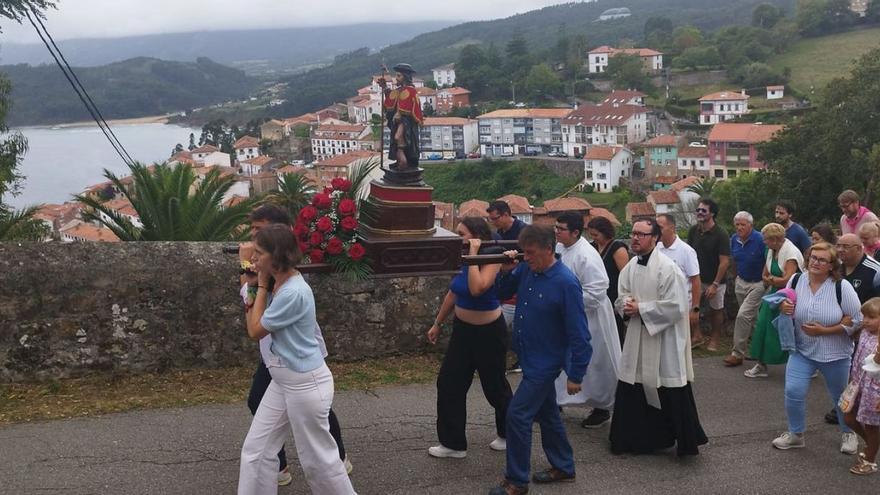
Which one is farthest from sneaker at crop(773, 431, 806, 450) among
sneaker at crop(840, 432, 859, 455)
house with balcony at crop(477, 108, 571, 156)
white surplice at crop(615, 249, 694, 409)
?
house with balcony at crop(477, 108, 571, 156)

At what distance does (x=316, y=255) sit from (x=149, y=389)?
5.12 ft

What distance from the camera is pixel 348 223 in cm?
626

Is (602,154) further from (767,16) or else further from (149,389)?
(149,389)

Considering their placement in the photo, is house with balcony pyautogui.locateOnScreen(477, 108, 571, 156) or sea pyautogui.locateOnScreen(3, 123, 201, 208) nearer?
sea pyautogui.locateOnScreen(3, 123, 201, 208)

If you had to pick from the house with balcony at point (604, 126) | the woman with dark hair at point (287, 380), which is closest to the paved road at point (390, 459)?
the woman with dark hair at point (287, 380)

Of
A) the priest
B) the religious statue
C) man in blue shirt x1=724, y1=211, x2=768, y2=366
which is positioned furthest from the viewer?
man in blue shirt x1=724, y1=211, x2=768, y2=366

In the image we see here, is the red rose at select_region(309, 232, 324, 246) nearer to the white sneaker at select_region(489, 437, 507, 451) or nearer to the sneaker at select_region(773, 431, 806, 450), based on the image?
the white sneaker at select_region(489, 437, 507, 451)

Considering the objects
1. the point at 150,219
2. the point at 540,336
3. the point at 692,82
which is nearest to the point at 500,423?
the point at 540,336

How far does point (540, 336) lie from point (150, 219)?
4.91 metres

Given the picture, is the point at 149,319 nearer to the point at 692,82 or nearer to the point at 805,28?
the point at 692,82

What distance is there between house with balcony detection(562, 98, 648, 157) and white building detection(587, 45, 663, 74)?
26.6 metres

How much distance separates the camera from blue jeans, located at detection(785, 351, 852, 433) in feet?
17.1

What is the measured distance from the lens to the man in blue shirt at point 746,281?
23.7 feet

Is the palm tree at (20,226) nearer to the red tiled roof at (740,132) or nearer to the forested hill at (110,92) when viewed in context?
the red tiled roof at (740,132)
